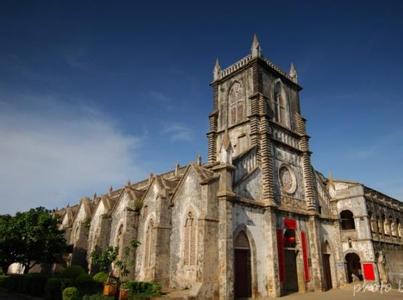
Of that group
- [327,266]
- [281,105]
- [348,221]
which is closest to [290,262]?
[327,266]

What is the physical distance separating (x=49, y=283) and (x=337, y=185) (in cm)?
2971

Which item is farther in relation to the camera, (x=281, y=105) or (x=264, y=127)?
(x=281, y=105)

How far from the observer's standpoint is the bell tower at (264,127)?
26.8m

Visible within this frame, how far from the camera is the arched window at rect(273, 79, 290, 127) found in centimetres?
3169

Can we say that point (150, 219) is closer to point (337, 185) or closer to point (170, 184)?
point (170, 184)

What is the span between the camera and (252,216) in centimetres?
2386

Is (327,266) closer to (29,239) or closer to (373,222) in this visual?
(373,222)

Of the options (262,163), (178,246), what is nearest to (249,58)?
(262,163)

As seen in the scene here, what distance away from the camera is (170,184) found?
28406 mm

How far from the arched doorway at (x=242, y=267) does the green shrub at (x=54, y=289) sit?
11.5m

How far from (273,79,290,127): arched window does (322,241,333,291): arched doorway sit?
12.7 m

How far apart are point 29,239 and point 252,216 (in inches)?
778

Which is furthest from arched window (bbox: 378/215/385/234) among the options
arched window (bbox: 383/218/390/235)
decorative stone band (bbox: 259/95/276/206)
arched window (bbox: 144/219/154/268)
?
arched window (bbox: 144/219/154/268)

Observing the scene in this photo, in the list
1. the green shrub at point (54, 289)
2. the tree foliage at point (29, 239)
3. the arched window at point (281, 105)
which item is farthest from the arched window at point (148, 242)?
the arched window at point (281, 105)
